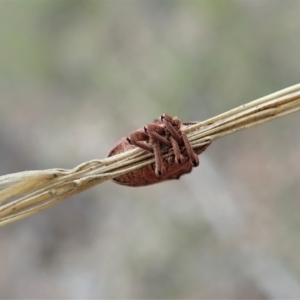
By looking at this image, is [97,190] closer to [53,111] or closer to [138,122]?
[138,122]

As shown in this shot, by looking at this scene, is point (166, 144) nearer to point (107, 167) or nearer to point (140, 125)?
point (107, 167)

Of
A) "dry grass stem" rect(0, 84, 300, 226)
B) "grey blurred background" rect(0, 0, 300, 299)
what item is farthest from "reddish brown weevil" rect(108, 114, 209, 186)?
"grey blurred background" rect(0, 0, 300, 299)

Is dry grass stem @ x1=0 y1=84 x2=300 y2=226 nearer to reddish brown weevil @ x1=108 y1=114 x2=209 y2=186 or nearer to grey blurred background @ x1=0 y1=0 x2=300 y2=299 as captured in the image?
reddish brown weevil @ x1=108 y1=114 x2=209 y2=186

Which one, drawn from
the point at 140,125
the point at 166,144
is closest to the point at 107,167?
the point at 166,144

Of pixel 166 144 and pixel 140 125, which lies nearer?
pixel 166 144

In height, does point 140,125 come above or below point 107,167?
above

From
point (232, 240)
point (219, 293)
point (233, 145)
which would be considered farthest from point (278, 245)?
point (233, 145)
